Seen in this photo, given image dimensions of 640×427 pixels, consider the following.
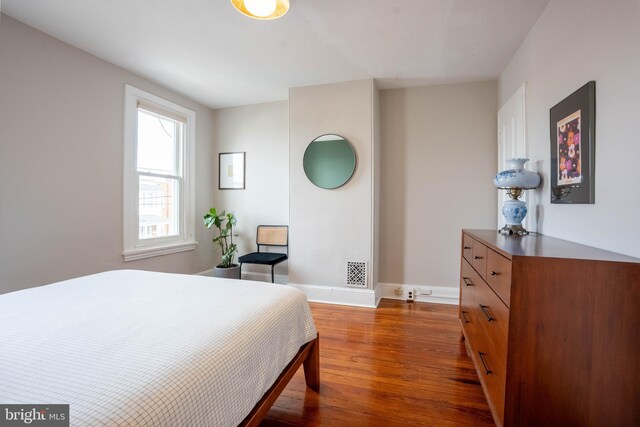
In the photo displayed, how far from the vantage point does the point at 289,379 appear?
1345mm

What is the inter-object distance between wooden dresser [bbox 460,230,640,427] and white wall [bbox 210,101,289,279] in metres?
3.05

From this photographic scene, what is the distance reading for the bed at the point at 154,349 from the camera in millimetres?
703

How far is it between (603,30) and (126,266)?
396 cm

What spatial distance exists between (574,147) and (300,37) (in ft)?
6.70

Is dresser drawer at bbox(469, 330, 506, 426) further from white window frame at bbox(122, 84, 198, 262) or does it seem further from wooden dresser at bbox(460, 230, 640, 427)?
white window frame at bbox(122, 84, 198, 262)

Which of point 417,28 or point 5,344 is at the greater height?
point 417,28

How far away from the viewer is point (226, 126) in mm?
4164

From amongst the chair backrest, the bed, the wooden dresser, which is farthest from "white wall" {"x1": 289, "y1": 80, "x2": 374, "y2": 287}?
the wooden dresser

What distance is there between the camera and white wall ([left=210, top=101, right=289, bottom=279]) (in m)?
3.89

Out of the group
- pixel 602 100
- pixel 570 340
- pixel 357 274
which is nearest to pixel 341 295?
pixel 357 274

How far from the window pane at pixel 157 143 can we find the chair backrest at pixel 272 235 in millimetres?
1337

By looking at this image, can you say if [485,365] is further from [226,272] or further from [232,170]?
[232,170]

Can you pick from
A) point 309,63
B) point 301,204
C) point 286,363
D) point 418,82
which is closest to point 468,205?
point 418,82

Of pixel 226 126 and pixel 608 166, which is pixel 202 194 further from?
pixel 608 166
